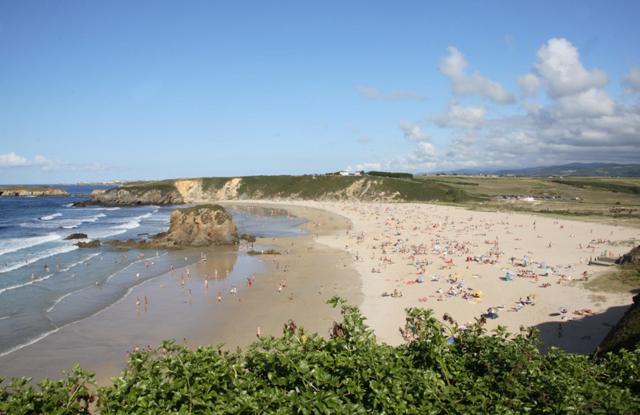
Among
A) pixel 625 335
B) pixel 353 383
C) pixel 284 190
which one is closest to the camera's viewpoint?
pixel 353 383

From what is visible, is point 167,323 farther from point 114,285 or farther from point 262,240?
point 262,240

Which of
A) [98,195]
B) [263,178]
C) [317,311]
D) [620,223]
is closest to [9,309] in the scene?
[317,311]

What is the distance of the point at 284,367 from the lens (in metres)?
6.88

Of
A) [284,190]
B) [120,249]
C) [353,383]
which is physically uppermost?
[284,190]

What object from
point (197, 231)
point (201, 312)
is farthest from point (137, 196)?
point (201, 312)

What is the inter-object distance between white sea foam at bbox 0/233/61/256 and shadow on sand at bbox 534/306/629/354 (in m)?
43.8

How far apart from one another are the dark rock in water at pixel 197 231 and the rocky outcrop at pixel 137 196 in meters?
74.9

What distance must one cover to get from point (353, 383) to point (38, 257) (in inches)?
1552

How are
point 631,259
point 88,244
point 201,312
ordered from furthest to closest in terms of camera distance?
point 88,244 → point 631,259 → point 201,312

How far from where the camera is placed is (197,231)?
Result: 43.9m

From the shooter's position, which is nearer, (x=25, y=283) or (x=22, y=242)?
(x=25, y=283)

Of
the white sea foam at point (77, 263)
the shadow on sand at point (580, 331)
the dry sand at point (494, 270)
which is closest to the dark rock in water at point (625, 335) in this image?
the shadow on sand at point (580, 331)

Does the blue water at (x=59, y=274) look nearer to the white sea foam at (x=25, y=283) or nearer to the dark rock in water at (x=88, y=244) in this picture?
the white sea foam at (x=25, y=283)

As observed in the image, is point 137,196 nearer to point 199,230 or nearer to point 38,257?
point 199,230
